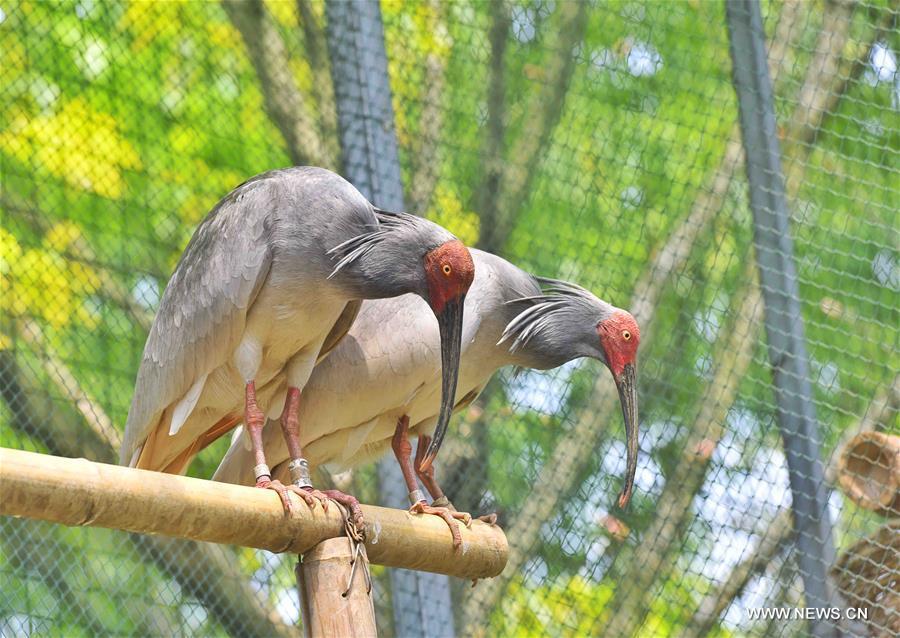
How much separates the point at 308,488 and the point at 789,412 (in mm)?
2161

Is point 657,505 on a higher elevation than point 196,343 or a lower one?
lower

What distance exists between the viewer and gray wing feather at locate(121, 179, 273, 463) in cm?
371

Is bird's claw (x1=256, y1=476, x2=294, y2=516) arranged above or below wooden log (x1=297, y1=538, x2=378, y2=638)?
above

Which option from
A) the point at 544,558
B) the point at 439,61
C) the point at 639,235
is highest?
the point at 439,61

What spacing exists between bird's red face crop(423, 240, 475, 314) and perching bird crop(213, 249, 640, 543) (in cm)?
41

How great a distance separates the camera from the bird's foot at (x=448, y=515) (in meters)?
3.68

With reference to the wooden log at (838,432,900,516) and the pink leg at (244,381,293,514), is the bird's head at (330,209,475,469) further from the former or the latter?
the wooden log at (838,432,900,516)

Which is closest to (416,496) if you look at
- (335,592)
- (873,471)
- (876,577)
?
(335,592)

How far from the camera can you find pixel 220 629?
5145mm

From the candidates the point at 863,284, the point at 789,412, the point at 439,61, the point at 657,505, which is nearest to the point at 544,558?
the point at 657,505

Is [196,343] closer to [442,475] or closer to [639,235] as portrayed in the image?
[442,475]

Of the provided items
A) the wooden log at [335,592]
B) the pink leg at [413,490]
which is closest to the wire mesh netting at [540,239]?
the pink leg at [413,490]

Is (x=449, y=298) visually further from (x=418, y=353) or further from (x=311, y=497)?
(x=311, y=497)

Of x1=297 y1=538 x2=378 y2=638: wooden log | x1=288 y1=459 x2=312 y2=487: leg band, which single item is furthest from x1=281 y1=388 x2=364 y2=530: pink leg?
x1=297 y1=538 x2=378 y2=638: wooden log
